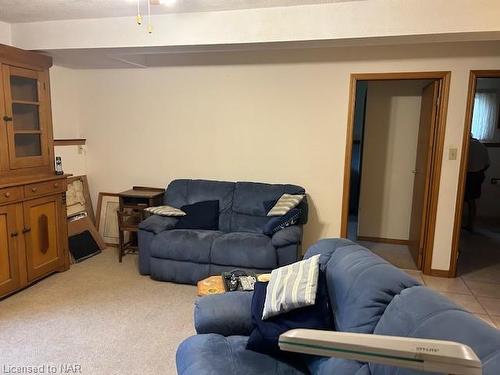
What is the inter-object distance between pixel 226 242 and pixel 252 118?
58.5 inches

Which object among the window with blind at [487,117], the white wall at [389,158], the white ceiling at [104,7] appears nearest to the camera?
the white ceiling at [104,7]

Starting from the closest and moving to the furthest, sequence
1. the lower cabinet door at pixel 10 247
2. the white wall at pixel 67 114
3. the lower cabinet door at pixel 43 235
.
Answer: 1. the lower cabinet door at pixel 10 247
2. the lower cabinet door at pixel 43 235
3. the white wall at pixel 67 114

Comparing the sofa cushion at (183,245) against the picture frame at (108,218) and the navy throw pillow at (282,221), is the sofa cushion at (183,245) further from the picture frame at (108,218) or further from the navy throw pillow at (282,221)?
the picture frame at (108,218)

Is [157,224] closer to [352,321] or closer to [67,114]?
[67,114]

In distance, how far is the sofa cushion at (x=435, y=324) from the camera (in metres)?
0.93

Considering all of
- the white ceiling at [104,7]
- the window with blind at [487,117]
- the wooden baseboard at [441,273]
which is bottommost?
the wooden baseboard at [441,273]

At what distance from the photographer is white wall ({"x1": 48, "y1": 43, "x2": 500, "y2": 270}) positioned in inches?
141

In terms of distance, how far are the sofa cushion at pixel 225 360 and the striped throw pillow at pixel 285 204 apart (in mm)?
1877

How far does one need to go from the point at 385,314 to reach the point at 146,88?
12.6ft

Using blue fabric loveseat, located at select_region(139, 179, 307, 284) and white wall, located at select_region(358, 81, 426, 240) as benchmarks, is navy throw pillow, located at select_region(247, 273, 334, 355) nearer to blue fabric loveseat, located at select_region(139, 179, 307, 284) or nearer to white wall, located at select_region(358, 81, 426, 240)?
blue fabric loveseat, located at select_region(139, 179, 307, 284)

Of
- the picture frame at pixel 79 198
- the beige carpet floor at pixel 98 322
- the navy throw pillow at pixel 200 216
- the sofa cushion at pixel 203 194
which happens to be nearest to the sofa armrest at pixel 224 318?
the beige carpet floor at pixel 98 322

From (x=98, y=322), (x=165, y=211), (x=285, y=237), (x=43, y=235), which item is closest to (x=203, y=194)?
(x=165, y=211)

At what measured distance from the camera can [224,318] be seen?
1811 millimetres

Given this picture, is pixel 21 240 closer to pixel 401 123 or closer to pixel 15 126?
pixel 15 126
